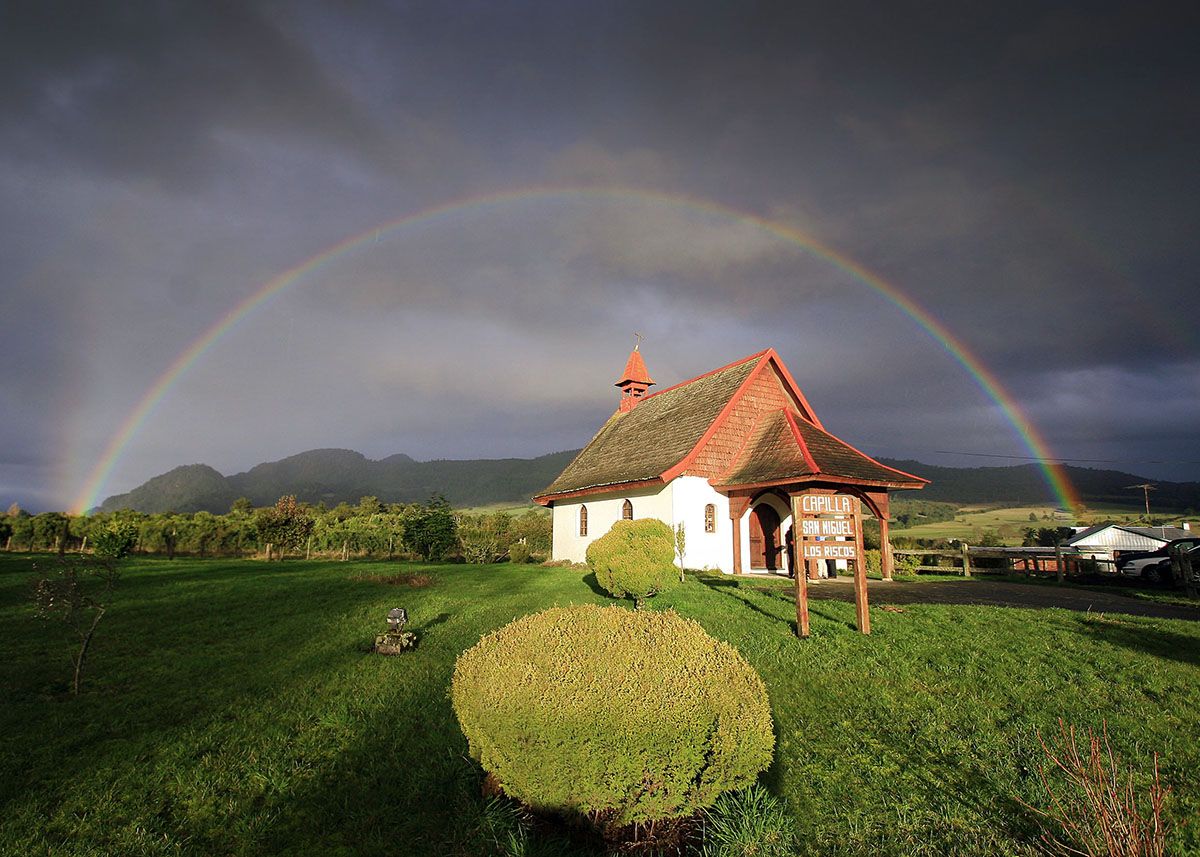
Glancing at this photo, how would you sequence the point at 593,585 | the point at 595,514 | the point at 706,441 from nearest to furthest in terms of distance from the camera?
1. the point at 593,585
2. the point at 706,441
3. the point at 595,514

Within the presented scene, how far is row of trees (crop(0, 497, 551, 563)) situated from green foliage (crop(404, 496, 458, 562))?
52 mm

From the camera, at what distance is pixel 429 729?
582cm

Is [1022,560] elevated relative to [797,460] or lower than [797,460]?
lower

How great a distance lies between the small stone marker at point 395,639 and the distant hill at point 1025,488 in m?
105

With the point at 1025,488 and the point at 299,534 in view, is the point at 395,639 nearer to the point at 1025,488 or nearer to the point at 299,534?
the point at 299,534

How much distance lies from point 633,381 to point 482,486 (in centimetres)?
12737

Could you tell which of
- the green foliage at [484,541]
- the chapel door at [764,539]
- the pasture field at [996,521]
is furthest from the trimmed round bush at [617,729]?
the pasture field at [996,521]

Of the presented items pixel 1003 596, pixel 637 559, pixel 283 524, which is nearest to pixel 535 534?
pixel 283 524

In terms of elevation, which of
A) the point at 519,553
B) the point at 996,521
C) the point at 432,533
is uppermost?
the point at 432,533

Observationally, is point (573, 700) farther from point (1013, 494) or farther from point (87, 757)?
point (1013, 494)

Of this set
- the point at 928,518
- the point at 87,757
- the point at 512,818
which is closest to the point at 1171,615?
the point at 512,818

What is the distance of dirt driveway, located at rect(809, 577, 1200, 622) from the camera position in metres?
12.0

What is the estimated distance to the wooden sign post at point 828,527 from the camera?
9.87m

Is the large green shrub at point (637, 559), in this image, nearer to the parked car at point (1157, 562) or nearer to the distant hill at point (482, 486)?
the parked car at point (1157, 562)
